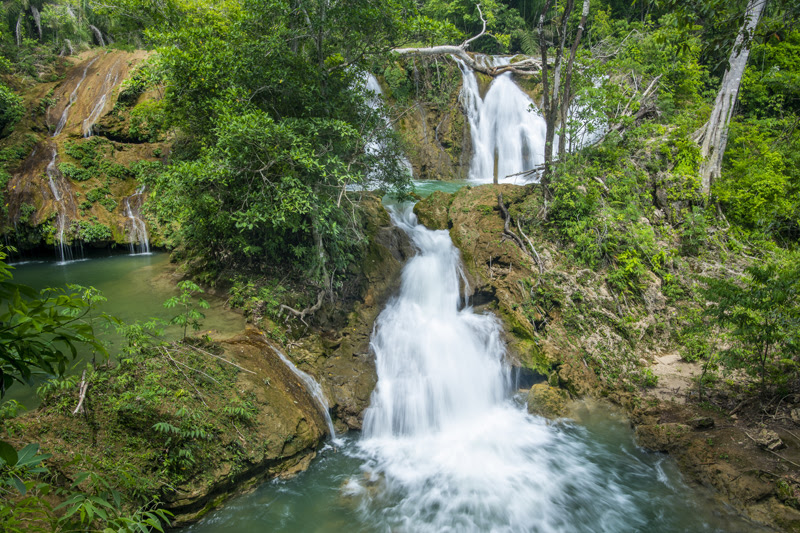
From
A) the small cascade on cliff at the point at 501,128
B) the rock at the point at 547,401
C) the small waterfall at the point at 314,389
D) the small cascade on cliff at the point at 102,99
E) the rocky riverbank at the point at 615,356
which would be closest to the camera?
the rocky riverbank at the point at 615,356

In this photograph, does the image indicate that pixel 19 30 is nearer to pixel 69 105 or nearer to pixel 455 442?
pixel 69 105

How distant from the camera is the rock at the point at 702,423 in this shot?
21.0 feet

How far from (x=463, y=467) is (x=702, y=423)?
3.93 metres

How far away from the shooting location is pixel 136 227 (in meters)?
12.9

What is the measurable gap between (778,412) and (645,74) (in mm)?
12082

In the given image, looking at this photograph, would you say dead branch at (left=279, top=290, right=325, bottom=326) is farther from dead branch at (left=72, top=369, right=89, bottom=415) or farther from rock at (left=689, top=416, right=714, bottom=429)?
rock at (left=689, top=416, right=714, bottom=429)

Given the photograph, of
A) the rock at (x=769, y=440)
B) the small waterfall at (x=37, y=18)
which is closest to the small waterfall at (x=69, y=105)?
the small waterfall at (x=37, y=18)

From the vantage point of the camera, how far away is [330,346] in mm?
7734

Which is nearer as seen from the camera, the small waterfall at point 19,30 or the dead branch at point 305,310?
the dead branch at point 305,310

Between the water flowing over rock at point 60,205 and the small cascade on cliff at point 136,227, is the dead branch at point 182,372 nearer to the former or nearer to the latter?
the small cascade on cliff at point 136,227

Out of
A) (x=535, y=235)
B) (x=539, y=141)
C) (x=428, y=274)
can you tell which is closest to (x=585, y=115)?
(x=535, y=235)

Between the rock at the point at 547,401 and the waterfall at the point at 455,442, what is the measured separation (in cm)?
22

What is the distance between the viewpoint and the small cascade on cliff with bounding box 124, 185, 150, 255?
505 inches

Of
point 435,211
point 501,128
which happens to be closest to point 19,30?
point 435,211
